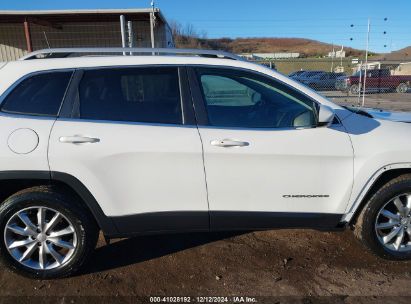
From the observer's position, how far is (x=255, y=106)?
331 cm

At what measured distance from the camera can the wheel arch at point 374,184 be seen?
10.1ft

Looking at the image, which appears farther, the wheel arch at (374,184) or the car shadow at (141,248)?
the car shadow at (141,248)

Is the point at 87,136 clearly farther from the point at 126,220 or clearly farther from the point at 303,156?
the point at 303,156

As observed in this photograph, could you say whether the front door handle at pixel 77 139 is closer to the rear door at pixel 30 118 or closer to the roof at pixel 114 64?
the rear door at pixel 30 118

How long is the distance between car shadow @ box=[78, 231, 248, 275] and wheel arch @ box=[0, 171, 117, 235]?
495 millimetres

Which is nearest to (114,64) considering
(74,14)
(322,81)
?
(74,14)

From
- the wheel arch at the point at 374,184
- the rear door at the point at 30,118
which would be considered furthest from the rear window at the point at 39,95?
the wheel arch at the point at 374,184

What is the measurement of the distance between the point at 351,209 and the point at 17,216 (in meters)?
2.73

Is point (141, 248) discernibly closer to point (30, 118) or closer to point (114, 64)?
point (30, 118)

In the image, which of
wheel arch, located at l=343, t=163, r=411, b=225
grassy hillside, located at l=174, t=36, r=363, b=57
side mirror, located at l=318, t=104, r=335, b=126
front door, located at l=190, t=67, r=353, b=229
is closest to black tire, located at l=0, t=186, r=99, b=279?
front door, located at l=190, t=67, r=353, b=229

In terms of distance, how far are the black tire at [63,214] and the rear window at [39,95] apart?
2.03ft

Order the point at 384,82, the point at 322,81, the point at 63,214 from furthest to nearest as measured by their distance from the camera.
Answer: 1. the point at 384,82
2. the point at 322,81
3. the point at 63,214

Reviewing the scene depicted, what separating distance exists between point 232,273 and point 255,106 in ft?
4.86

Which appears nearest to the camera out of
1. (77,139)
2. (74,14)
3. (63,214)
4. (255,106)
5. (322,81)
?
(77,139)
